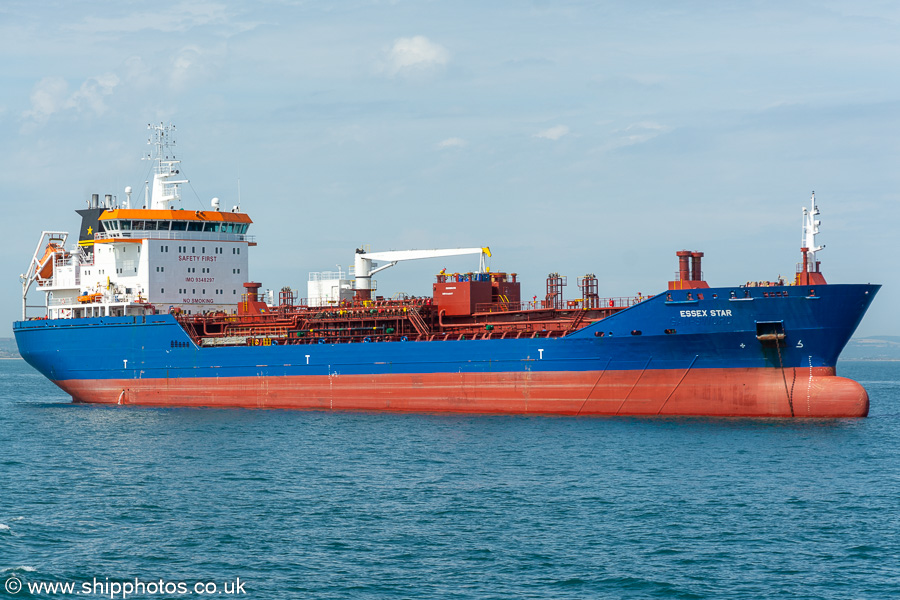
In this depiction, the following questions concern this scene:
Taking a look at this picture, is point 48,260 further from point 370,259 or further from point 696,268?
point 696,268

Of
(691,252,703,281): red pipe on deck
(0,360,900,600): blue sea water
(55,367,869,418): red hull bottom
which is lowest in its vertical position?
(0,360,900,600): blue sea water

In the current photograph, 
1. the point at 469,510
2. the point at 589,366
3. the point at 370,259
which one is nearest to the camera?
the point at 469,510

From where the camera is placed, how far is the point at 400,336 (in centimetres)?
3600

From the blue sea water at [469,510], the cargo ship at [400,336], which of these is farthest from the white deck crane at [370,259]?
the blue sea water at [469,510]

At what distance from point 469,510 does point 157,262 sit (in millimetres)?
26289

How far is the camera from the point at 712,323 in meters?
29.8

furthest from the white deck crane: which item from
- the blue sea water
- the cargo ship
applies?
the blue sea water

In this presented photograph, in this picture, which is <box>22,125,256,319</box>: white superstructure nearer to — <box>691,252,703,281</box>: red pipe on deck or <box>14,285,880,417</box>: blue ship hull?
<box>14,285,880,417</box>: blue ship hull

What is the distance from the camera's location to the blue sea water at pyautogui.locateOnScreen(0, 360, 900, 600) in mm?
15609

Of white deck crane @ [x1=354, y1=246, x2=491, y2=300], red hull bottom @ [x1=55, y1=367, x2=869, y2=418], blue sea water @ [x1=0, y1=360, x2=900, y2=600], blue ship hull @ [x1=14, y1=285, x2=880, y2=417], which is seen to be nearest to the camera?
blue sea water @ [x1=0, y1=360, x2=900, y2=600]

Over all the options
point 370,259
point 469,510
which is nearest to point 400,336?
point 370,259

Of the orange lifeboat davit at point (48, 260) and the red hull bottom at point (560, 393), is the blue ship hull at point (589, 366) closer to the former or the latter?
the red hull bottom at point (560, 393)

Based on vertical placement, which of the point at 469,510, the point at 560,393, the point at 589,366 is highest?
the point at 589,366

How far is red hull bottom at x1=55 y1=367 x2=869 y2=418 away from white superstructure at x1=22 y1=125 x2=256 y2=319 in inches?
179
